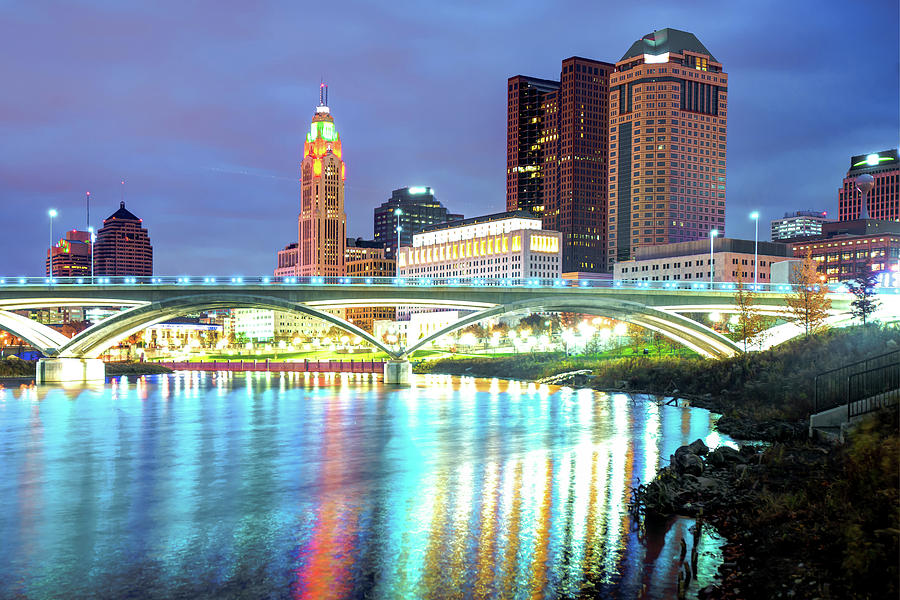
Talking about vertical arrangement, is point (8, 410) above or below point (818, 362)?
below

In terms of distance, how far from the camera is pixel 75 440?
133 ft

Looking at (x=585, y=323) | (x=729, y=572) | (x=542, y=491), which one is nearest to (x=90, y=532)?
(x=542, y=491)

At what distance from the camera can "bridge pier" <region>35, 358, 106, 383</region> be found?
282 ft

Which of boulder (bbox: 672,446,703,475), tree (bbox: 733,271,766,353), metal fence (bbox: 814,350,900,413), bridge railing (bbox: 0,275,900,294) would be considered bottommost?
boulder (bbox: 672,446,703,475)

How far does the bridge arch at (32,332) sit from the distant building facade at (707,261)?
119563 millimetres

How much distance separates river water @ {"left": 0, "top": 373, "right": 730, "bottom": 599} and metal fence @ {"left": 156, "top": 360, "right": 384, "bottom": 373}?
64.0 metres

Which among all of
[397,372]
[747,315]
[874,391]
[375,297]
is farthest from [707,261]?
[874,391]

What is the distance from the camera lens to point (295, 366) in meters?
124

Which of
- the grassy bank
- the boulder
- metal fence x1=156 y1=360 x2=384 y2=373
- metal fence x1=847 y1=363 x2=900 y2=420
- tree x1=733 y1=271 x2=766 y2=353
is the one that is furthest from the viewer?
metal fence x1=156 y1=360 x2=384 y2=373

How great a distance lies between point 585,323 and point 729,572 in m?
117

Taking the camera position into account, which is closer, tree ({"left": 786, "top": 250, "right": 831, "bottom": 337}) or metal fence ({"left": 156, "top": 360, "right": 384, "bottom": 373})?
tree ({"left": 786, "top": 250, "right": 831, "bottom": 337})

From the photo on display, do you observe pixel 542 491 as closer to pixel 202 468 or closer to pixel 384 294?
pixel 202 468

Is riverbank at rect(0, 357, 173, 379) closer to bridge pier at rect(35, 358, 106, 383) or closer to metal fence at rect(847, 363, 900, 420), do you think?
bridge pier at rect(35, 358, 106, 383)

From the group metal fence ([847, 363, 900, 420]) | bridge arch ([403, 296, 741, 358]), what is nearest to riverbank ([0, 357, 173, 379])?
bridge arch ([403, 296, 741, 358])
